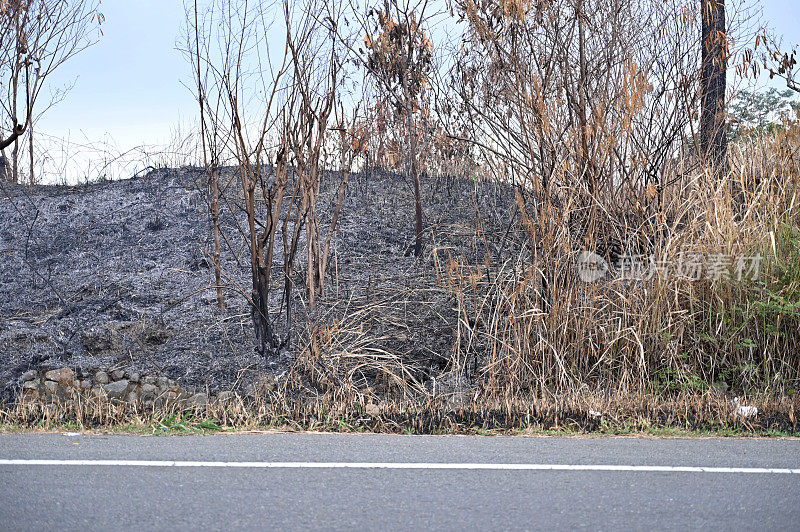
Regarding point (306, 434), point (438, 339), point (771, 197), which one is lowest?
point (306, 434)

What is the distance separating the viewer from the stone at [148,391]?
7656mm

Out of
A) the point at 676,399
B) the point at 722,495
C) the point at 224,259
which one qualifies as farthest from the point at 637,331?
the point at 224,259

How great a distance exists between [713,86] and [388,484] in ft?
25.9

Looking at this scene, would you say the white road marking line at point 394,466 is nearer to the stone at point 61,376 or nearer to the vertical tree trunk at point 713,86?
the stone at point 61,376

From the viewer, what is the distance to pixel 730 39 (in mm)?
9328

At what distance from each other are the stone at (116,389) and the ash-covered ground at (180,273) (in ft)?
1.40

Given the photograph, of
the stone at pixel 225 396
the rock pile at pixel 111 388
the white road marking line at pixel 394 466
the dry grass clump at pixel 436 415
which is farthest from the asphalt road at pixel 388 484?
the rock pile at pixel 111 388

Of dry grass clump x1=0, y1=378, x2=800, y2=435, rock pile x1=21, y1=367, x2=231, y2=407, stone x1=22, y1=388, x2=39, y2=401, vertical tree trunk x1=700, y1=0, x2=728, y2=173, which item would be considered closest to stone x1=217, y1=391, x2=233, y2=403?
rock pile x1=21, y1=367, x2=231, y2=407

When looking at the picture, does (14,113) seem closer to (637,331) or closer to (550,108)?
(550,108)

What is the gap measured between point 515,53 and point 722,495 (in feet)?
18.1

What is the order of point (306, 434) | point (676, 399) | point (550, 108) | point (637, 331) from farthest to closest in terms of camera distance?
point (550, 108), point (637, 331), point (676, 399), point (306, 434)

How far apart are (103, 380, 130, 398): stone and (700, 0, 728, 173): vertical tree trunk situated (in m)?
7.29

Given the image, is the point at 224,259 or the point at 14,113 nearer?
the point at 14,113

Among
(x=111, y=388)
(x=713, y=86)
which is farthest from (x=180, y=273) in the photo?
(x=713, y=86)
